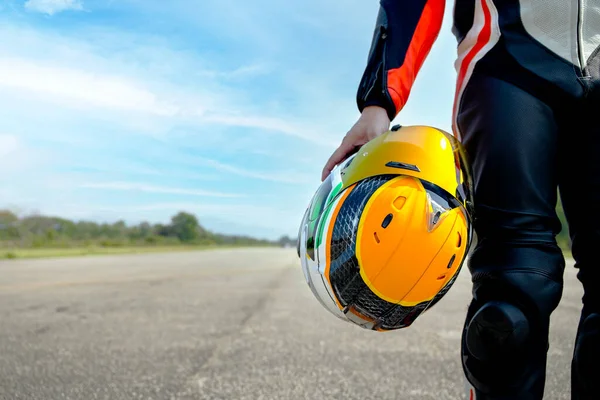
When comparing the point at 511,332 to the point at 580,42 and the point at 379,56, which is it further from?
the point at 379,56

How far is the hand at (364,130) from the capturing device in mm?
1428

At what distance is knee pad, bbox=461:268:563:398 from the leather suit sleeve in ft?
1.87

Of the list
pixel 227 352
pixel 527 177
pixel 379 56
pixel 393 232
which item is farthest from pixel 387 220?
pixel 227 352

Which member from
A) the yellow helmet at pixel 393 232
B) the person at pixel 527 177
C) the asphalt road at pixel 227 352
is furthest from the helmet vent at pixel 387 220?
the asphalt road at pixel 227 352

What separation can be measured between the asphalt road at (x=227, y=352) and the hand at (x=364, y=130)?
3.26 feet

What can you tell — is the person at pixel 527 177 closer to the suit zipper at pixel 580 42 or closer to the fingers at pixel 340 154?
the suit zipper at pixel 580 42

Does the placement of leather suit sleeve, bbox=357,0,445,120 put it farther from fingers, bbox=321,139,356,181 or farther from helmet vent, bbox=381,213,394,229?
helmet vent, bbox=381,213,394,229

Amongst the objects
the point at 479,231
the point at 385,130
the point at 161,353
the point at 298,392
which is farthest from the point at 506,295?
the point at 161,353

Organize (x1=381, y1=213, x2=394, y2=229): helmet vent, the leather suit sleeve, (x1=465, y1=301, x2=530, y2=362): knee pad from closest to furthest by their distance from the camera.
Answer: (x1=465, y1=301, x2=530, y2=362): knee pad < (x1=381, y1=213, x2=394, y2=229): helmet vent < the leather suit sleeve

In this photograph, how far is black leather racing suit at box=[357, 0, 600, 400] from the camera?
3.60 feet

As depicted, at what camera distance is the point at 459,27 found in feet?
4.51

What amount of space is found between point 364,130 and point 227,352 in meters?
1.63

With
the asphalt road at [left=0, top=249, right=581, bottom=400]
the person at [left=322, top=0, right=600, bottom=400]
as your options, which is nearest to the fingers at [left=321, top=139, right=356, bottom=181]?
the person at [left=322, top=0, right=600, bottom=400]

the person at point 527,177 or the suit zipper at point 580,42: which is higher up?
the suit zipper at point 580,42
